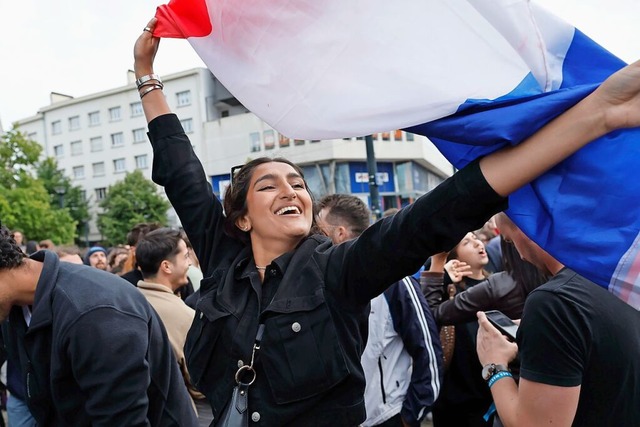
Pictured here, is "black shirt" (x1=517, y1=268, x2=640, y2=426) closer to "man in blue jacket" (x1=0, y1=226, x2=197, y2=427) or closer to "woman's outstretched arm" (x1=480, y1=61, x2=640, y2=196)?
"woman's outstretched arm" (x1=480, y1=61, x2=640, y2=196)

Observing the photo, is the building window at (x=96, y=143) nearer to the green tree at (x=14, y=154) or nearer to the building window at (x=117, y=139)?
the building window at (x=117, y=139)

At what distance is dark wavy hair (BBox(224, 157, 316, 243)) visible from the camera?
216 cm

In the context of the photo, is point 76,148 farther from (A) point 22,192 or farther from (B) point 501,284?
(B) point 501,284

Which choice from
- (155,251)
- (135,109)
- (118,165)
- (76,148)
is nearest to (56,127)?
(76,148)

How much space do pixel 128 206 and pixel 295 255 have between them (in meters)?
45.5

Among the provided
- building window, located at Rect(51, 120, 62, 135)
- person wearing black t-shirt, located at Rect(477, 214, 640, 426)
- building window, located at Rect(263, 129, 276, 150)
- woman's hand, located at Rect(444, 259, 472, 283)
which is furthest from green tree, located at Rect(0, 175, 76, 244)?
person wearing black t-shirt, located at Rect(477, 214, 640, 426)

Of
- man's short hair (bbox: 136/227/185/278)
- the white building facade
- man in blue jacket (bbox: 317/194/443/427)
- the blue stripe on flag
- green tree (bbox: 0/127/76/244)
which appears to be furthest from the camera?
the white building facade

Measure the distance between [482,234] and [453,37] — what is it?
7.16 meters

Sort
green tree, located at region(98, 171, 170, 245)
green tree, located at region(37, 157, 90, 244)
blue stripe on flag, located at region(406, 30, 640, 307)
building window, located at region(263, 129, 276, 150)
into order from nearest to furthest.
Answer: blue stripe on flag, located at region(406, 30, 640, 307), building window, located at region(263, 129, 276, 150), green tree, located at region(98, 171, 170, 245), green tree, located at region(37, 157, 90, 244)

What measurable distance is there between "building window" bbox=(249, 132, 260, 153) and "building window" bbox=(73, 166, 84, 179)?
64.2 ft

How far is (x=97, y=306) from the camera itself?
2.08 m

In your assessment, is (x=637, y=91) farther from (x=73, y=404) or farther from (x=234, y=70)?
(x=73, y=404)

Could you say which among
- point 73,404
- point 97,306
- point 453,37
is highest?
point 453,37

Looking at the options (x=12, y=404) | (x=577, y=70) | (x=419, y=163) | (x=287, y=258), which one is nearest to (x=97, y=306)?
(x=287, y=258)
